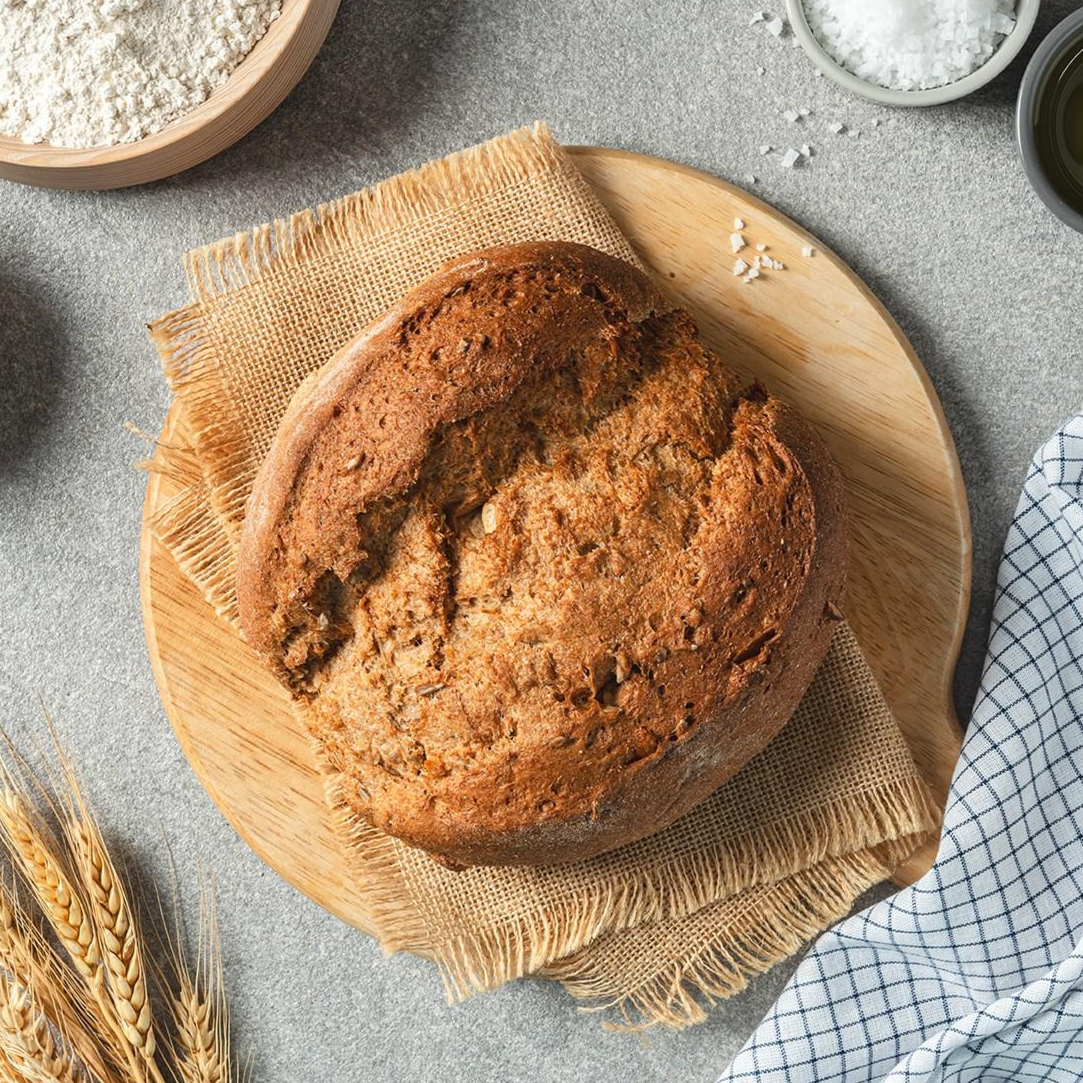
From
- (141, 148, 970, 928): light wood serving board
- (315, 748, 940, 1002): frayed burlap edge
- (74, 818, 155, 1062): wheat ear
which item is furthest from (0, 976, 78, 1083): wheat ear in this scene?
(315, 748, 940, 1002): frayed burlap edge

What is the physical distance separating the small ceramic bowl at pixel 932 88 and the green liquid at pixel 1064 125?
0.23ft

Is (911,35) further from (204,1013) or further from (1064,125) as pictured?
(204,1013)

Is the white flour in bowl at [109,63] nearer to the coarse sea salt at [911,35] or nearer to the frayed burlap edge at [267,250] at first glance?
the frayed burlap edge at [267,250]

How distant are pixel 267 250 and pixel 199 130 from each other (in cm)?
20

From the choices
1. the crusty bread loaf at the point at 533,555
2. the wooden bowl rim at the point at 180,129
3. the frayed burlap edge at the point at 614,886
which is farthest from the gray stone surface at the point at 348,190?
the crusty bread loaf at the point at 533,555

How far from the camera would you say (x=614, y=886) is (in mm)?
1583

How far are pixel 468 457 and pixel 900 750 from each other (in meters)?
0.79

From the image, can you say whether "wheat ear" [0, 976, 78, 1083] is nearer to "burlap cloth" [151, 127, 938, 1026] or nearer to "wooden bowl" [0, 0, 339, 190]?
"burlap cloth" [151, 127, 938, 1026]

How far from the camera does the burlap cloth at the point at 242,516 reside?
157 centimetres

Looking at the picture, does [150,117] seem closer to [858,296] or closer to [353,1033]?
[858,296]

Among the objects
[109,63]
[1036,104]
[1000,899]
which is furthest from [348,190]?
[1000,899]

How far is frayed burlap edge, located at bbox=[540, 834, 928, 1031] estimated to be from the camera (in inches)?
63.7

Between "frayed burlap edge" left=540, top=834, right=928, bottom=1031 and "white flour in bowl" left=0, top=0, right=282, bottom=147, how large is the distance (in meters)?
1.41

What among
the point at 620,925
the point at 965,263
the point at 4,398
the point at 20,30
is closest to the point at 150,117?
the point at 20,30
